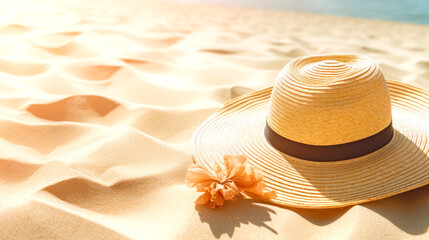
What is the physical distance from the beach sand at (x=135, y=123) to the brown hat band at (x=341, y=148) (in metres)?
0.16

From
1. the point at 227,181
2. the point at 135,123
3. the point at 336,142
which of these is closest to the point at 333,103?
the point at 336,142

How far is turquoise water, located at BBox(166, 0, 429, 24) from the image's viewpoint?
6.18 meters

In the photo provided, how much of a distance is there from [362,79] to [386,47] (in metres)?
2.20

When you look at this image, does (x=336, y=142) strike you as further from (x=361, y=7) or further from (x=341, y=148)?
(x=361, y=7)

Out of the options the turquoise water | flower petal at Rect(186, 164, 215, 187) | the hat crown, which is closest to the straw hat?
the hat crown

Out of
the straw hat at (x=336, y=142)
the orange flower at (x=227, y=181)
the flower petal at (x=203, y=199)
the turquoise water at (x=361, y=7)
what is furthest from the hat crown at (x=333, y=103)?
the turquoise water at (x=361, y=7)

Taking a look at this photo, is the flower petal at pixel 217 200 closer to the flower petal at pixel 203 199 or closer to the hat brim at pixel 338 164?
the flower petal at pixel 203 199

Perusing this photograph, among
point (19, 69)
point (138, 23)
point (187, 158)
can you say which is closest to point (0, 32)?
point (19, 69)

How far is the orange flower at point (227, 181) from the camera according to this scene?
1.28 m

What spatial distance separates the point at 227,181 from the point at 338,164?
34 centimetres

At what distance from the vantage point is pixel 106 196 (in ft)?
4.49

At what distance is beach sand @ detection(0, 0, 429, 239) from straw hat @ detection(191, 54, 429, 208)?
0.22 feet

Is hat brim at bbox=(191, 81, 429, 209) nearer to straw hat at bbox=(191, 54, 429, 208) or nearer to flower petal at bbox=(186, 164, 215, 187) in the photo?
straw hat at bbox=(191, 54, 429, 208)

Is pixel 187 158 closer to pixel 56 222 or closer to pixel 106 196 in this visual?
pixel 106 196
